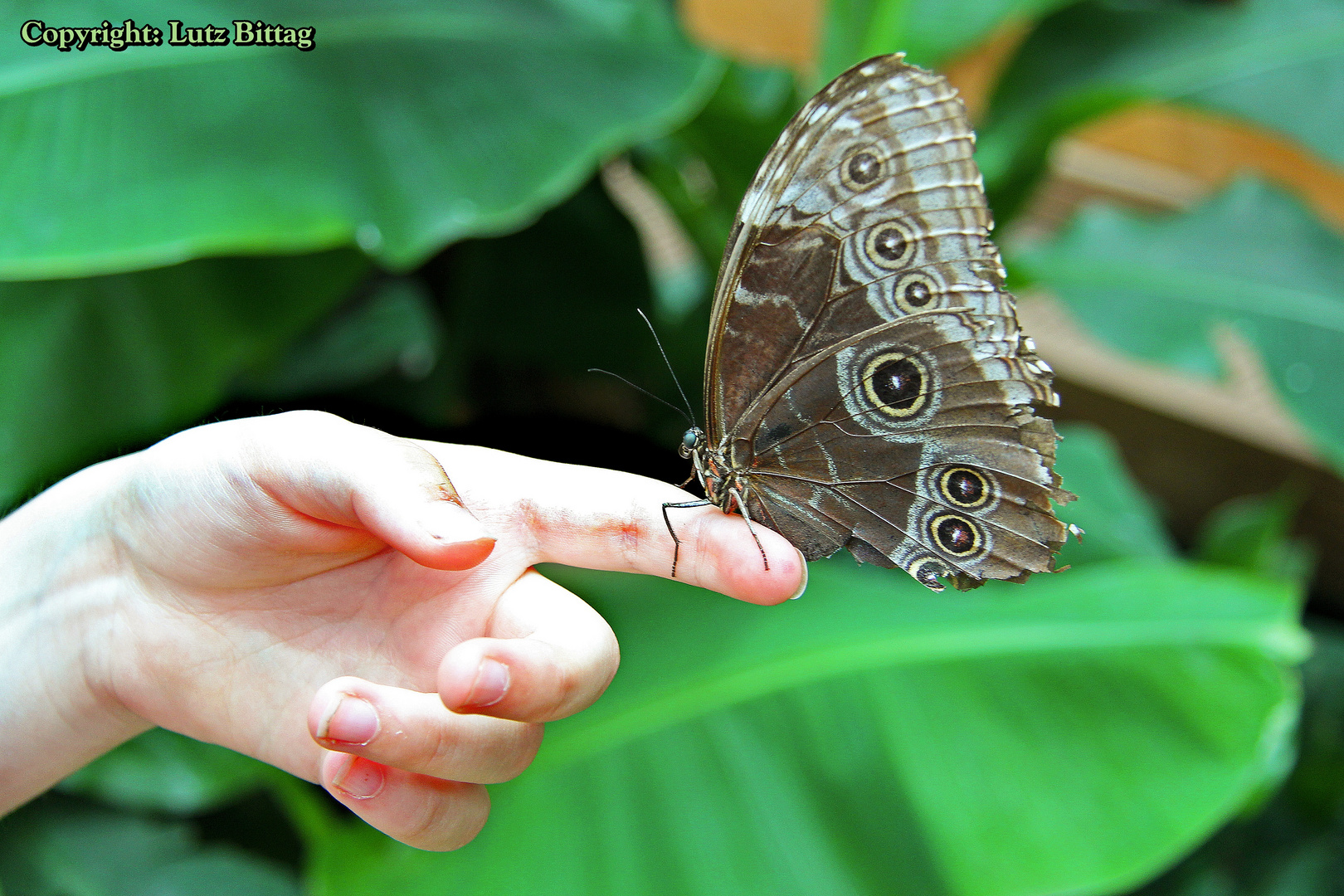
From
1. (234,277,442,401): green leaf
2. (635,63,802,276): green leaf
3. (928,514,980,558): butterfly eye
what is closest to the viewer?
(928,514,980,558): butterfly eye

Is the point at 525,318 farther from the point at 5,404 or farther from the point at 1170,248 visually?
the point at 1170,248

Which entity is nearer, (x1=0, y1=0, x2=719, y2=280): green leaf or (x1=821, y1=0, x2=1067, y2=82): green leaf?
(x1=0, y1=0, x2=719, y2=280): green leaf

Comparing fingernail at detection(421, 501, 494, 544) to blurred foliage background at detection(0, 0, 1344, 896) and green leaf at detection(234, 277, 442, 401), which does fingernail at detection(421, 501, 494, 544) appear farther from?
green leaf at detection(234, 277, 442, 401)

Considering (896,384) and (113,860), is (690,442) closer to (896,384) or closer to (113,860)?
(896,384)

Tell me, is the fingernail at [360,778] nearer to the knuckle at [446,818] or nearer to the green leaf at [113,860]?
the knuckle at [446,818]

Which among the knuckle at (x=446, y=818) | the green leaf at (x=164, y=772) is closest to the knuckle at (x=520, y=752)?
the knuckle at (x=446, y=818)

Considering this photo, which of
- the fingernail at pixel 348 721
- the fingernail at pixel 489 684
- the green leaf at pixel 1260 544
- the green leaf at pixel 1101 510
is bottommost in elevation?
the green leaf at pixel 1260 544

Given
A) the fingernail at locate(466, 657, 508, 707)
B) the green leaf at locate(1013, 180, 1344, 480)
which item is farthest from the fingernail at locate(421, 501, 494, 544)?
the green leaf at locate(1013, 180, 1344, 480)
